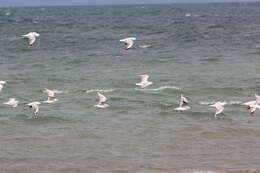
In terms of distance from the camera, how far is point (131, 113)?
22609 millimetres

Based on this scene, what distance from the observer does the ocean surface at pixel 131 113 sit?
54.5ft

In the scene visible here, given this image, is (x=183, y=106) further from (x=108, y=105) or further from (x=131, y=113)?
(x=108, y=105)

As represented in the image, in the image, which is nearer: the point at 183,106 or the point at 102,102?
the point at 183,106

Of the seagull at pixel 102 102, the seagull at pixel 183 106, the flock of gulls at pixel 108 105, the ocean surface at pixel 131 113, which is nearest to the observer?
the ocean surface at pixel 131 113

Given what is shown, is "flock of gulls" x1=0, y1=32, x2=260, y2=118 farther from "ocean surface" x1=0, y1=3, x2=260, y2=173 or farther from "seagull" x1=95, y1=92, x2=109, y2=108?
"ocean surface" x1=0, y1=3, x2=260, y2=173

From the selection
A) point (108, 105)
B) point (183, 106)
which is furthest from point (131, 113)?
point (183, 106)

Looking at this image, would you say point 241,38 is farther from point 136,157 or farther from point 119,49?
point 136,157

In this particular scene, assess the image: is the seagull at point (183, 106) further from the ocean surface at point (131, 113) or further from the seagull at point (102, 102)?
the seagull at point (102, 102)

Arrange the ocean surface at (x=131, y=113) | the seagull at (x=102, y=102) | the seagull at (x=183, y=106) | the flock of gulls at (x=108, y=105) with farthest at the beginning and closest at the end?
the seagull at (x=102, y=102), the seagull at (x=183, y=106), the flock of gulls at (x=108, y=105), the ocean surface at (x=131, y=113)

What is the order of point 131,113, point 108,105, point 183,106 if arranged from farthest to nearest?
1. point 108,105
2. point 183,106
3. point 131,113

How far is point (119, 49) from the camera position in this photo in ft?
140

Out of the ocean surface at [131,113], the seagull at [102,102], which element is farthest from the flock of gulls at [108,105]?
the ocean surface at [131,113]

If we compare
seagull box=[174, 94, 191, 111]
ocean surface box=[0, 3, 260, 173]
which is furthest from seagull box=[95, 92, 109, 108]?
seagull box=[174, 94, 191, 111]

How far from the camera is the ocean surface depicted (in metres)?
16.6
